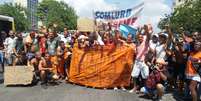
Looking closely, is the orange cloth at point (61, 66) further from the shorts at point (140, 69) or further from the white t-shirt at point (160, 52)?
the white t-shirt at point (160, 52)

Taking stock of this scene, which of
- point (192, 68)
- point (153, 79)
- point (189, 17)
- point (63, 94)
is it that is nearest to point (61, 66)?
point (63, 94)

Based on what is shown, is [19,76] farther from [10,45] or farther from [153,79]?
[153,79]

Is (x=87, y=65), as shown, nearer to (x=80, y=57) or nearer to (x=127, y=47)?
(x=80, y=57)

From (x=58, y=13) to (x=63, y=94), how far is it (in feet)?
373

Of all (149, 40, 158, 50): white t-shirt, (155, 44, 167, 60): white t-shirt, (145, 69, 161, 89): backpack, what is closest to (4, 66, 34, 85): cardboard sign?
(149, 40, 158, 50): white t-shirt

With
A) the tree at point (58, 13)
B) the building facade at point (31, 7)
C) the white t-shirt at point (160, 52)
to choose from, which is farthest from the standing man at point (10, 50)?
the building facade at point (31, 7)

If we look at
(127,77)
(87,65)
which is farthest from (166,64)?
(87,65)

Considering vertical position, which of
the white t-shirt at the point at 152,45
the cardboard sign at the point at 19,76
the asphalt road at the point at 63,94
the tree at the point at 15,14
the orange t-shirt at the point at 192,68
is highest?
the tree at the point at 15,14

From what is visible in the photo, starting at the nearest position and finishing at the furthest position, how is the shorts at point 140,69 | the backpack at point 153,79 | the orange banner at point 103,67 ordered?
1. the backpack at point 153,79
2. the shorts at point 140,69
3. the orange banner at point 103,67

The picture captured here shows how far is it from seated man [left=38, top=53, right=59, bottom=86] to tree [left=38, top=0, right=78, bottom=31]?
104m

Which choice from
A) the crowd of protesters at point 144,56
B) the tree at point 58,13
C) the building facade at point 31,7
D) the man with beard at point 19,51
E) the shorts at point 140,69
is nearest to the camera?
the crowd of protesters at point 144,56

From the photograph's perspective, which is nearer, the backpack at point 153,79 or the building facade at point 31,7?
the backpack at point 153,79

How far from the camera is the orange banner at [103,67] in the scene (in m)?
15.3

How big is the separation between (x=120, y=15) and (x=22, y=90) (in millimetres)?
4104
